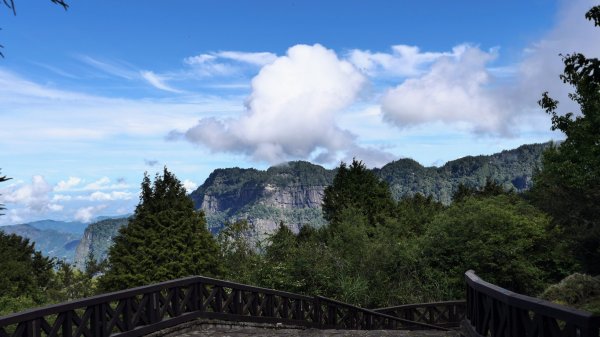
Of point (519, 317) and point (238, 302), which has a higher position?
point (519, 317)

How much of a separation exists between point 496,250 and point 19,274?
5248 centimetres

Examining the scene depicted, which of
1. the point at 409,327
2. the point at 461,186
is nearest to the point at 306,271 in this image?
the point at 409,327

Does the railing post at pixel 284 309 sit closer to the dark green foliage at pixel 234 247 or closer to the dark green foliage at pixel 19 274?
the dark green foliage at pixel 19 274

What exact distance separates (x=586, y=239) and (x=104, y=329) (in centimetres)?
3254

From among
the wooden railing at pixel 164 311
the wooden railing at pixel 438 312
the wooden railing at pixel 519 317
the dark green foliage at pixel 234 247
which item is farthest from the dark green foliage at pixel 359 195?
the wooden railing at pixel 519 317

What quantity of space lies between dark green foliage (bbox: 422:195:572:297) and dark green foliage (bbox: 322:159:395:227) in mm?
28892

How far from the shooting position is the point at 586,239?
3350 centimetres

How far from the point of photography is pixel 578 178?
2727 cm

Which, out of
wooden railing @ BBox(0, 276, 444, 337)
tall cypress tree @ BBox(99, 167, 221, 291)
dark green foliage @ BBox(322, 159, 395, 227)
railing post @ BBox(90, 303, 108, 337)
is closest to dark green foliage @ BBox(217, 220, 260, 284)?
tall cypress tree @ BBox(99, 167, 221, 291)

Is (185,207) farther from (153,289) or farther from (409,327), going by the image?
(153,289)

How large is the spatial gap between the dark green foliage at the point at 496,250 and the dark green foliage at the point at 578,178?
1446mm

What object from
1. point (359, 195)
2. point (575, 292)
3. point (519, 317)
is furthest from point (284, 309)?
point (359, 195)

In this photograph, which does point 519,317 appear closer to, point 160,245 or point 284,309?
point 284,309

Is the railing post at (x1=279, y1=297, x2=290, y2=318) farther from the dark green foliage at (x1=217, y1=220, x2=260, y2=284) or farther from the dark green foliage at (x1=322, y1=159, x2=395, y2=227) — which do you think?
the dark green foliage at (x1=322, y1=159, x2=395, y2=227)
